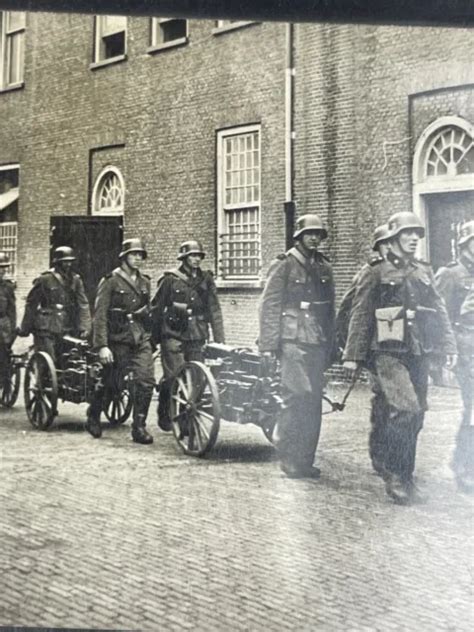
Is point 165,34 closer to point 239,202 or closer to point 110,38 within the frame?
point 110,38

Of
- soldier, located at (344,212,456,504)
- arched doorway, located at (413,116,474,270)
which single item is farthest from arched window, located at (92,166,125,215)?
soldier, located at (344,212,456,504)

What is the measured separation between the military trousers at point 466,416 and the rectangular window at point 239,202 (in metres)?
7.22

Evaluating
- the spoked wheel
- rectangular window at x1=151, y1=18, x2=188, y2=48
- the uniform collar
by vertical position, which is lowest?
the spoked wheel

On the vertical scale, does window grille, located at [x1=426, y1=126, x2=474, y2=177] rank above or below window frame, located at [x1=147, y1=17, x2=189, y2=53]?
below

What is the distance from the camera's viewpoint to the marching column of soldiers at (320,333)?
5719mm

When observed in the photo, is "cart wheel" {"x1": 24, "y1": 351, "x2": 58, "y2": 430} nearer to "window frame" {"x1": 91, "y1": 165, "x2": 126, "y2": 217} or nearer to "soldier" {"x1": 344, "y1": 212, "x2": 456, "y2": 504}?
"soldier" {"x1": 344, "y1": 212, "x2": 456, "y2": 504}

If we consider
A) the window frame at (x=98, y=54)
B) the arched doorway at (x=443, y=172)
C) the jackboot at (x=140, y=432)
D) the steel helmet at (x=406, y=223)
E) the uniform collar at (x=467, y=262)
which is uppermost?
the window frame at (x=98, y=54)

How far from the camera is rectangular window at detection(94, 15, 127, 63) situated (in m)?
11.4

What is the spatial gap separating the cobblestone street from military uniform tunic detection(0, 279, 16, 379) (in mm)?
2949

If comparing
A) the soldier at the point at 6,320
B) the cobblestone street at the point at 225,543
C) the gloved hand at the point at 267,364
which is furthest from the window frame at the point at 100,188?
the cobblestone street at the point at 225,543

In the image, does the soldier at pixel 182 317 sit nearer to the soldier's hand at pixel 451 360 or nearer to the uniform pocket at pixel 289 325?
the uniform pocket at pixel 289 325

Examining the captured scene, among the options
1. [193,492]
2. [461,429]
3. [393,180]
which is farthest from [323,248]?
[193,492]

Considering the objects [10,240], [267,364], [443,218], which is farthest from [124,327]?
[10,240]

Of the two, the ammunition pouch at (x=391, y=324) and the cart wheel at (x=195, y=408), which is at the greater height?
the ammunition pouch at (x=391, y=324)
